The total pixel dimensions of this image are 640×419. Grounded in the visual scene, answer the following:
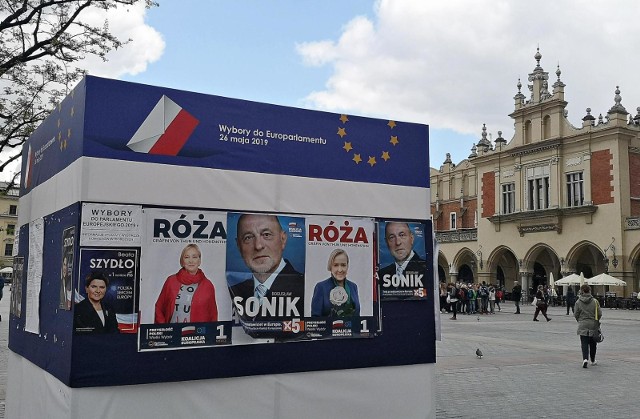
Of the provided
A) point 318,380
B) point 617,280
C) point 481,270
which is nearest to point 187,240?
point 318,380

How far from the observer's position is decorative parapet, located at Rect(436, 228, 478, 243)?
157 feet

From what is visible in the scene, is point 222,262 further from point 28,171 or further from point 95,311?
point 28,171

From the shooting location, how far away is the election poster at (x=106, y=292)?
464 centimetres

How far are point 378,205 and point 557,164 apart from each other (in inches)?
1505

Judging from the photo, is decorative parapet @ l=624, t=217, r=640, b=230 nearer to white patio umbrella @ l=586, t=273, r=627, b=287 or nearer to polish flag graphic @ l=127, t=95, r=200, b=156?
white patio umbrella @ l=586, t=273, r=627, b=287

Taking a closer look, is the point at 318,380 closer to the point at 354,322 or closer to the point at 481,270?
the point at 354,322

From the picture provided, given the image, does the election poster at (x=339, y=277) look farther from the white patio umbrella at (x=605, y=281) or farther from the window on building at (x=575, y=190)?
the window on building at (x=575, y=190)

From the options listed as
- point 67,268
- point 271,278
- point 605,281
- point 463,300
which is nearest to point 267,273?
point 271,278

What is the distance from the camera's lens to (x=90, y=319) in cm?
466

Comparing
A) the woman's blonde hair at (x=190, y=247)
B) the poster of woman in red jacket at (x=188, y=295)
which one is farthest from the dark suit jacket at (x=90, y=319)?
the woman's blonde hair at (x=190, y=247)

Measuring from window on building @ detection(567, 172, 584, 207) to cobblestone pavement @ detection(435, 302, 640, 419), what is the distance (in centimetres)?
2352

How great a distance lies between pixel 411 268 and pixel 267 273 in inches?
59.2

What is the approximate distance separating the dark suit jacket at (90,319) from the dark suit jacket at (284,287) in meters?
1.02

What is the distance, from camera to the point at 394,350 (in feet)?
19.5
